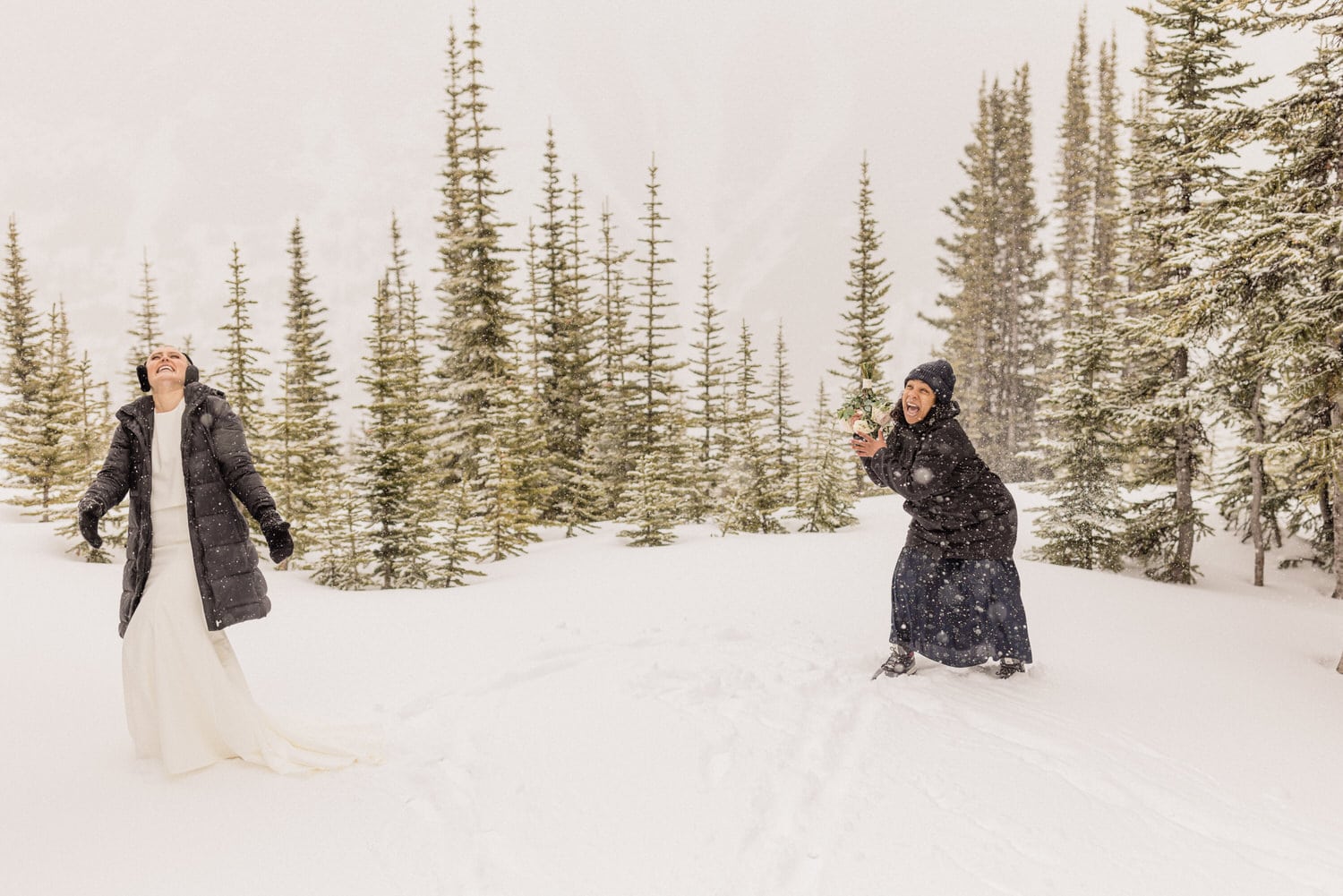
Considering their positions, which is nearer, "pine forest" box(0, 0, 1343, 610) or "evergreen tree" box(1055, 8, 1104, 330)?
"pine forest" box(0, 0, 1343, 610)

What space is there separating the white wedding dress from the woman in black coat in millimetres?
4631

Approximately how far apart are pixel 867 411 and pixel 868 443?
330 millimetres

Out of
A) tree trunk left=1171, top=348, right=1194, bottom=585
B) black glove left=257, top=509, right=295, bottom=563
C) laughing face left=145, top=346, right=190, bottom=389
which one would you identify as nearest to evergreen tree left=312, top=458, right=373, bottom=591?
laughing face left=145, top=346, right=190, bottom=389

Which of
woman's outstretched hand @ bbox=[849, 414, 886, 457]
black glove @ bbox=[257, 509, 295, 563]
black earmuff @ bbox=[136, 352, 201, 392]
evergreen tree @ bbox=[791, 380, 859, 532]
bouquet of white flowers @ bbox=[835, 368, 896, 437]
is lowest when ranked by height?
evergreen tree @ bbox=[791, 380, 859, 532]

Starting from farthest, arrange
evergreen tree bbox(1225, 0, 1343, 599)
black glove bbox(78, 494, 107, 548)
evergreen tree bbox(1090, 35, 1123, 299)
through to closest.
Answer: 1. evergreen tree bbox(1090, 35, 1123, 299)
2. evergreen tree bbox(1225, 0, 1343, 599)
3. black glove bbox(78, 494, 107, 548)

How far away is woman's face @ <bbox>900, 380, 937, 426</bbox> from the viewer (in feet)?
19.1

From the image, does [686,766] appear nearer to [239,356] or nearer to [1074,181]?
[239,356]

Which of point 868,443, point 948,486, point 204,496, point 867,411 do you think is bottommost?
point 948,486

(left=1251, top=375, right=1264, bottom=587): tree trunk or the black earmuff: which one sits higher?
the black earmuff

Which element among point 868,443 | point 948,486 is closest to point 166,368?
point 868,443

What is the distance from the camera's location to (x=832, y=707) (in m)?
5.37

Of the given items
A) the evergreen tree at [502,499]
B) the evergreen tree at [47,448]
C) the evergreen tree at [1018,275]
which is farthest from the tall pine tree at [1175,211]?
the evergreen tree at [47,448]

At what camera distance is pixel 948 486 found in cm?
589

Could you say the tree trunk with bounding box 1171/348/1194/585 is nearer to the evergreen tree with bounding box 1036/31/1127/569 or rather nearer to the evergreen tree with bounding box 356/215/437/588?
the evergreen tree with bounding box 1036/31/1127/569
